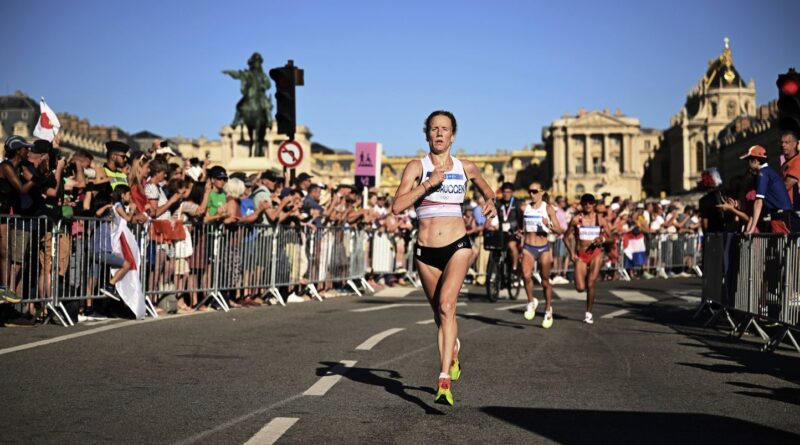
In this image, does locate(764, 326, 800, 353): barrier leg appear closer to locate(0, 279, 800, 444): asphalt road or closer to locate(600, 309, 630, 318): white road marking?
locate(0, 279, 800, 444): asphalt road

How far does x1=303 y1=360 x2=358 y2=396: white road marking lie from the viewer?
8115mm

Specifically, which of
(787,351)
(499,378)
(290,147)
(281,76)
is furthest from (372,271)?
(499,378)

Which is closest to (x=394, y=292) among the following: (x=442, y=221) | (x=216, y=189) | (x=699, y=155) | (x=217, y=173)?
(x=216, y=189)

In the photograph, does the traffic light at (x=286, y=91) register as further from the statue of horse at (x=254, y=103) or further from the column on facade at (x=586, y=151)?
the column on facade at (x=586, y=151)

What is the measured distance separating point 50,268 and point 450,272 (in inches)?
269

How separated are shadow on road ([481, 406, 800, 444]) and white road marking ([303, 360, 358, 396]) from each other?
1289mm

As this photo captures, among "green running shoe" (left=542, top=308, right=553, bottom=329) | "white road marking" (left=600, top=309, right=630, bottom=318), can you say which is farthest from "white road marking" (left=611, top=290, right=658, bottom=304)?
"green running shoe" (left=542, top=308, right=553, bottom=329)

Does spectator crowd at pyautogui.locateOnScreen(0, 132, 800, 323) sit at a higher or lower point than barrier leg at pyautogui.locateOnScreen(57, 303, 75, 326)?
higher

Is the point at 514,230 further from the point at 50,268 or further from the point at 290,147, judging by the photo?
the point at 50,268

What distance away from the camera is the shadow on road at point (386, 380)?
7807 millimetres

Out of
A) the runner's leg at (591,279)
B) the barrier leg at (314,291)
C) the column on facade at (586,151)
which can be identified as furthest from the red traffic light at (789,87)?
the column on facade at (586,151)

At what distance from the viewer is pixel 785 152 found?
1434 centimetres

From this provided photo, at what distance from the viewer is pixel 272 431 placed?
255 inches

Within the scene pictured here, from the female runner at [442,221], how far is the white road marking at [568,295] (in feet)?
45.4
